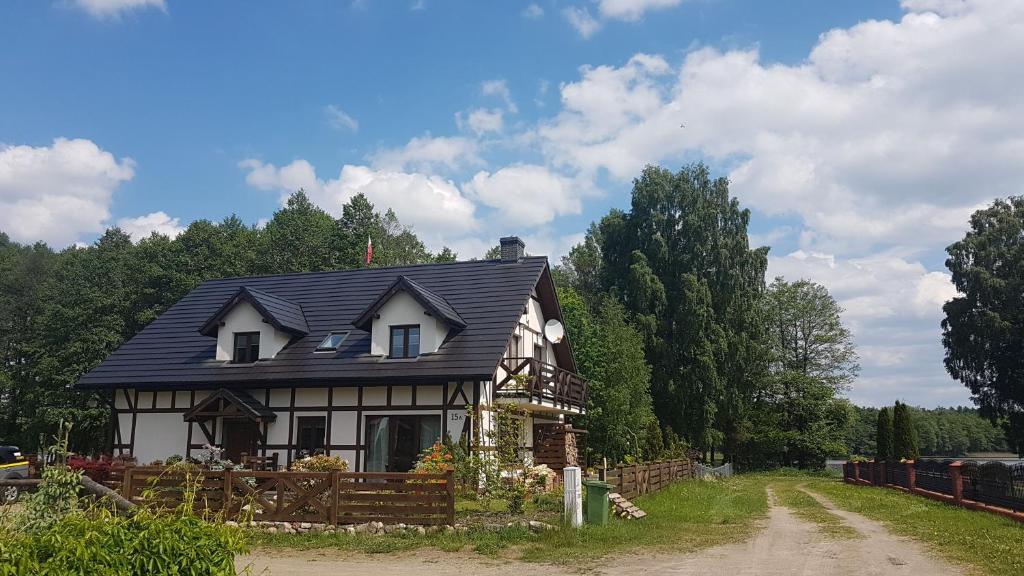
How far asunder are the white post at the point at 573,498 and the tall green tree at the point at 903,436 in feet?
95.0

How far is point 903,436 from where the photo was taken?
123ft

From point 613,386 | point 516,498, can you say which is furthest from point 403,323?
point 613,386

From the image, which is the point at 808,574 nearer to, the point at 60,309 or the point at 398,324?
the point at 398,324

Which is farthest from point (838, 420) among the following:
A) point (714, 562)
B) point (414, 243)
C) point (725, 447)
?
point (714, 562)

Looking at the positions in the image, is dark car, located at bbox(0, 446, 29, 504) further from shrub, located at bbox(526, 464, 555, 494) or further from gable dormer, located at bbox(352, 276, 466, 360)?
shrub, located at bbox(526, 464, 555, 494)

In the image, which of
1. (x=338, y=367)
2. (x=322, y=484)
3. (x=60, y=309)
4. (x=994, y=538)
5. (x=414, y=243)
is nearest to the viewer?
(x=994, y=538)

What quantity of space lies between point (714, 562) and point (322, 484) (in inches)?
307

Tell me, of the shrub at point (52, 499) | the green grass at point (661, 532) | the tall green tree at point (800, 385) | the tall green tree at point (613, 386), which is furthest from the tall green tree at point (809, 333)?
the shrub at point (52, 499)

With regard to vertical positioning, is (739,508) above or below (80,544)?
below

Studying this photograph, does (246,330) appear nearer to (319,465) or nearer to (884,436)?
(319,465)

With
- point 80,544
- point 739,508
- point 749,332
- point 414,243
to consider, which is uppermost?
point 414,243

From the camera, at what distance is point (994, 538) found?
13234mm

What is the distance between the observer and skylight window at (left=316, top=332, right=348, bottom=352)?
23.9 meters

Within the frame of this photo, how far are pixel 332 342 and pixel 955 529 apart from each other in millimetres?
17753
